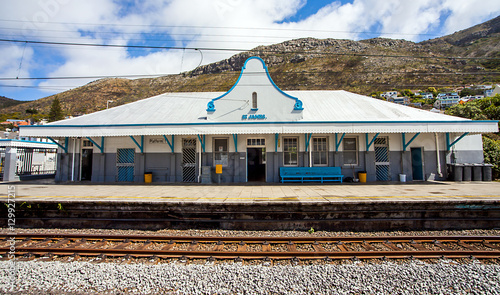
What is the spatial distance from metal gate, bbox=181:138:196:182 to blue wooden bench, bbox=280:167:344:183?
18.3ft

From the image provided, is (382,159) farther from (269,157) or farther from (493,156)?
(493,156)

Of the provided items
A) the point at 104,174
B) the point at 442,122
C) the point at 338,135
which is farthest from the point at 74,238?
the point at 442,122

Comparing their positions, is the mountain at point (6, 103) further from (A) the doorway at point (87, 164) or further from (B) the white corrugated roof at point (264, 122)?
(B) the white corrugated roof at point (264, 122)

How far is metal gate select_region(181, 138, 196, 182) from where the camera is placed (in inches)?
571

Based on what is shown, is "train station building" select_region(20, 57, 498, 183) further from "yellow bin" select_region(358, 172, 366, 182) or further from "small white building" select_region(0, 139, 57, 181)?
"small white building" select_region(0, 139, 57, 181)

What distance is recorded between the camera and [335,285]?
4434 mm

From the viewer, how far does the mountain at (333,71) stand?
70188 mm

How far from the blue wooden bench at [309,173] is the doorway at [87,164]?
42.3 ft

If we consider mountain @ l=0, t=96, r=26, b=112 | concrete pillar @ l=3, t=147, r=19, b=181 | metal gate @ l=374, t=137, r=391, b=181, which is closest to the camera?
metal gate @ l=374, t=137, r=391, b=181

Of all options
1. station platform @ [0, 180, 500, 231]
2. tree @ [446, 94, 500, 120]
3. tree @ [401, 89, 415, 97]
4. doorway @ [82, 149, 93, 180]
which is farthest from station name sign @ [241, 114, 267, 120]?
tree @ [401, 89, 415, 97]

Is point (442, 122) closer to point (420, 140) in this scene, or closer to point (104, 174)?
point (420, 140)

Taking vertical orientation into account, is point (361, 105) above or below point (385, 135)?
above

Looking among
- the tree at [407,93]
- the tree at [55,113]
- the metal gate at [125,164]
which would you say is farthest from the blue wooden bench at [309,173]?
the tree at [407,93]

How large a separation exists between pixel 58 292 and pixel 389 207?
29.5 ft
